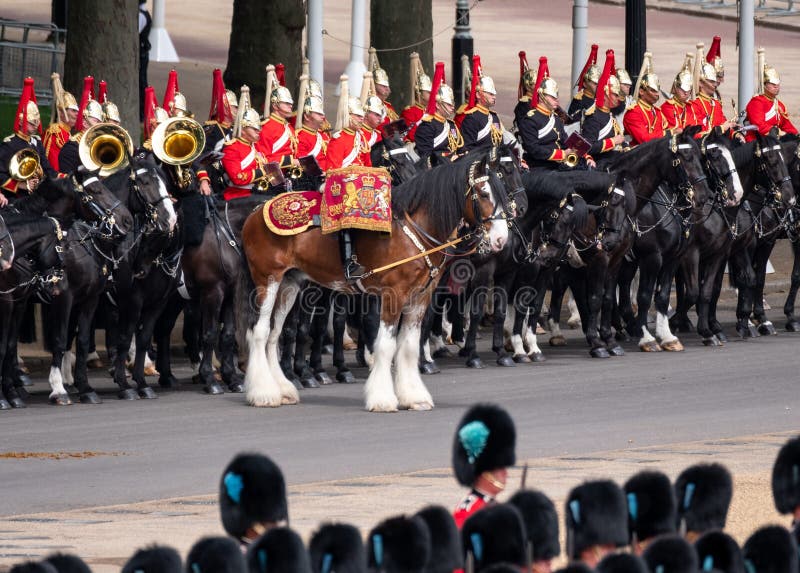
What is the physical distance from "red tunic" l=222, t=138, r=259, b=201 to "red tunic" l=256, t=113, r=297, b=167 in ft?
0.56

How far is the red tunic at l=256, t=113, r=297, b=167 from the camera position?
17.9 meters

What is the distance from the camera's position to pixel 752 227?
67.6 feet

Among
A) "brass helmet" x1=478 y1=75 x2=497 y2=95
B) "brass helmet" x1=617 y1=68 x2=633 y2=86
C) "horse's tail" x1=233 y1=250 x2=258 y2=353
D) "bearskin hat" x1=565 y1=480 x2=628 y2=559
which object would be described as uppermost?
"brass helmet" x1=617 y1=68 x2=633 y2=86

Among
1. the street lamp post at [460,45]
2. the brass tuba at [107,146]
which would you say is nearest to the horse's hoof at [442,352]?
the brass tuba at [107,146]

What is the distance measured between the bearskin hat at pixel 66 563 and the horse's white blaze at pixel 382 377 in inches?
340

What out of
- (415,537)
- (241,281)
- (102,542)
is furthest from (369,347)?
(415,537)

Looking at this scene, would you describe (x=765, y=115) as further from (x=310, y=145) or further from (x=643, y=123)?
(x=310, y=145)

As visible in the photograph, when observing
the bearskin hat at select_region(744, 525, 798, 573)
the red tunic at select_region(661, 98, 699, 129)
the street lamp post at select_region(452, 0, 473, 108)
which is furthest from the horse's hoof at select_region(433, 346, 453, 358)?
the bearskin hat at select_region(744, 525, 798, 573)

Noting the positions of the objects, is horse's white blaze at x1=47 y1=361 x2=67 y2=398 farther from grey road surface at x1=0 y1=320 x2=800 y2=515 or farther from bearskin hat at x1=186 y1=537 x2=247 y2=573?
bearskin hat at x1=186 y1=537 x2=247 y2=573

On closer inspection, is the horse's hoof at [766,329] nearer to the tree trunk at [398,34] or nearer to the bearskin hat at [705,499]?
the tree trunk at [398,34]

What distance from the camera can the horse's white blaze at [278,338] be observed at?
16375 mm

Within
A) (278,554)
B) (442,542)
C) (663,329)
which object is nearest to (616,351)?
(663,329)

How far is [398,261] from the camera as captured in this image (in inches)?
622

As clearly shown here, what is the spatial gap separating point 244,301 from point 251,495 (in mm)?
9201
